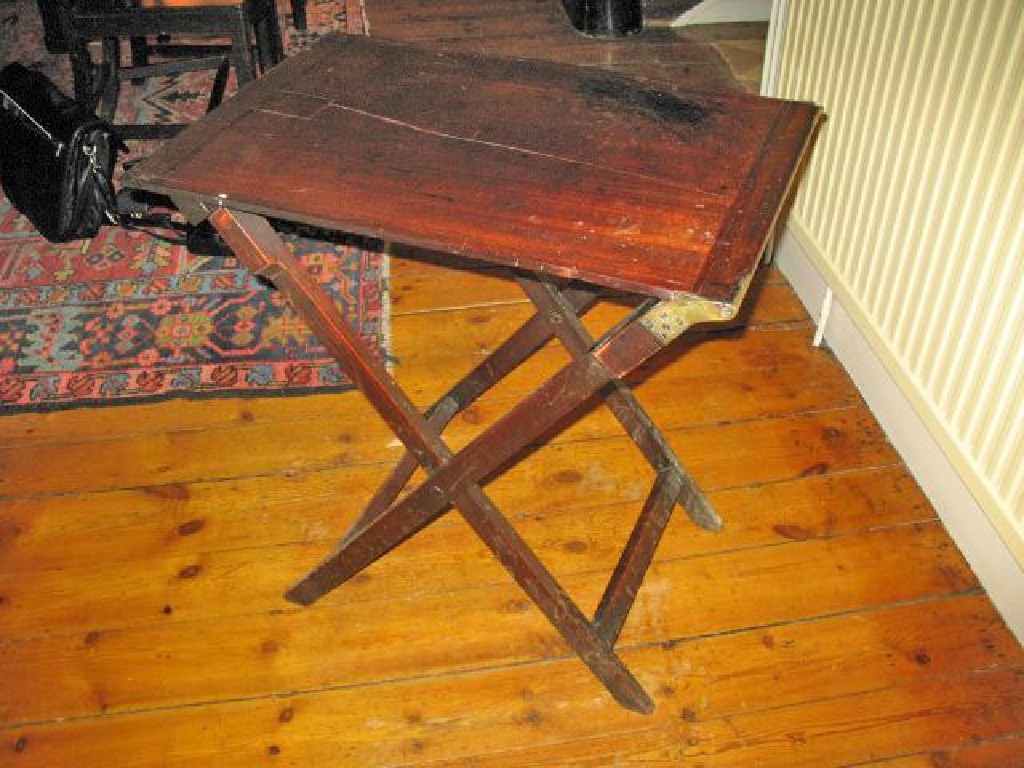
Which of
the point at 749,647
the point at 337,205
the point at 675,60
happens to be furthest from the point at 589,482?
the point at 675,60

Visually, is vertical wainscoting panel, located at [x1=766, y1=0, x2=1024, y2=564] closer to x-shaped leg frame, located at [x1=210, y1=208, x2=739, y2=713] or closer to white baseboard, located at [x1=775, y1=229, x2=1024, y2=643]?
white baseboard, located at [x1=775, y1=229, x2=1024, y2=643]

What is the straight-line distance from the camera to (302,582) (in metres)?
1.53

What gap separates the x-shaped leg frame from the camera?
3.51 feet

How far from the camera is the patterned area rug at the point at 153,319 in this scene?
2021 millimetres

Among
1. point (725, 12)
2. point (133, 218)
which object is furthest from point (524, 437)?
point (725, 12)

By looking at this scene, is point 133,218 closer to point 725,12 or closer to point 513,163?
point 513,163

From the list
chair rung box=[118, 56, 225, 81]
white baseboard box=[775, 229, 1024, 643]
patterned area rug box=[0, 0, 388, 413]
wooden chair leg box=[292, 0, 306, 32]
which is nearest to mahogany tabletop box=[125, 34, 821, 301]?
white baseboard box=[775, 229, 1024, 643]

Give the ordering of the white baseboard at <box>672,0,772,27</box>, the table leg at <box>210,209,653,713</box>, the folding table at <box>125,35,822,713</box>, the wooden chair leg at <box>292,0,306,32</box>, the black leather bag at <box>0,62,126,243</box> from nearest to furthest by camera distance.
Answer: the folding table at <box>125,35,822,713</box>
the table leg at <box>210,209,653,713</box>
the black leather bag at <box>0,62,126,243</box>
the wooden chair leg at <box>292,0,306,32</box>
the white baseboard at <box>672,0,772,27</box>

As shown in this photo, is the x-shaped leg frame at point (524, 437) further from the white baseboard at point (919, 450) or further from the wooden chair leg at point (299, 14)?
the wooden chair leg at point (299, 14)

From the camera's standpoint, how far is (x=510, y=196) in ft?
3.71

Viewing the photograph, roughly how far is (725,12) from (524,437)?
3.01 m

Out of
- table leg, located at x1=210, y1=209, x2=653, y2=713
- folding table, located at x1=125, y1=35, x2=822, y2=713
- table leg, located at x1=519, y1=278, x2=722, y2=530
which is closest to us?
folding table, located at x1=125, y1=35, x2=822, y2=713

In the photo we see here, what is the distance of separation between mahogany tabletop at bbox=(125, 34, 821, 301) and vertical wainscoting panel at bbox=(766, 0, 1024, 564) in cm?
25

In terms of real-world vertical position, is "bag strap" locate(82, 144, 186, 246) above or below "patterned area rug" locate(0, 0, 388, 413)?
above
